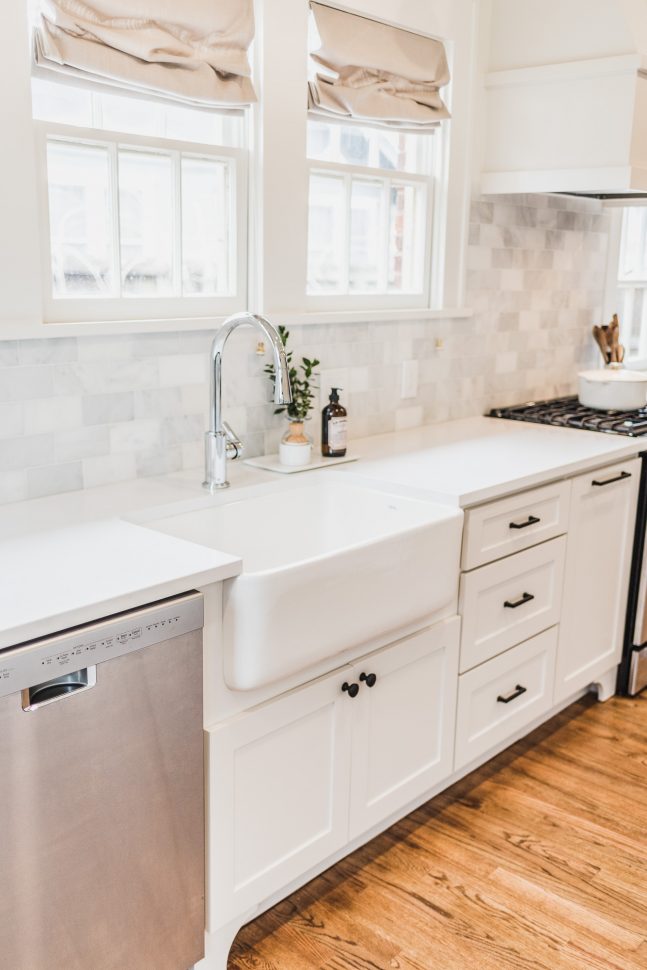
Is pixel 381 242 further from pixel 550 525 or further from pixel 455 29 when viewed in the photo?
pixel 550 525

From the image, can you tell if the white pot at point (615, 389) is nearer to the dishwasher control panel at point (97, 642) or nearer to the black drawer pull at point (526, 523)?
the black drawer pull at point (526, 523)

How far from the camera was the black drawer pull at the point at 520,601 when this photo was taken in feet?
8.64

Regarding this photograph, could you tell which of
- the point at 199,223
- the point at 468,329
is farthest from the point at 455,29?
the point at 199,223

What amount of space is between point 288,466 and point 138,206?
0.77 meters

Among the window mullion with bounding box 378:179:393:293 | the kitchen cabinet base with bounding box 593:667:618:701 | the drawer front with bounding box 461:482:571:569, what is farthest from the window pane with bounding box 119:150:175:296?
the kitchen cabinet base with bounding box 593:667:618:701

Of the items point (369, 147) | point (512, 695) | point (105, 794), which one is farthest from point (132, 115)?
point (512, 695)

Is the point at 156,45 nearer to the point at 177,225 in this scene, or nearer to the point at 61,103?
the point at 61,103

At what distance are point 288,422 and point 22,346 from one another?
80 centimetres

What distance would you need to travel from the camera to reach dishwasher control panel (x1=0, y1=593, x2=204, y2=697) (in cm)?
144

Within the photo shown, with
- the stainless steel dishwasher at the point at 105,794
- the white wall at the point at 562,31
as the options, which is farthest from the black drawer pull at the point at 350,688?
the white wall at the point at 562,31

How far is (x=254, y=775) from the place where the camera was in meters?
1.92

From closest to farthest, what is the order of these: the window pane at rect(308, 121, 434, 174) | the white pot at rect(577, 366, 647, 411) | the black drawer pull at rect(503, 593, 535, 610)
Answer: the black drawer pull at rect(503, 593, 535, 610) → the window pane at rect(308, 121, 434, 174) → the white pot at rect(577, 366, 647, 411)

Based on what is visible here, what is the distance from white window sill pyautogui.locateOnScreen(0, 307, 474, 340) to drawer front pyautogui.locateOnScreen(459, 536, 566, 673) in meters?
0.87

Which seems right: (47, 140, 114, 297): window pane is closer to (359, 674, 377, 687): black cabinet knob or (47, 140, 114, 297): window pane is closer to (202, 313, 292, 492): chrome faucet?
(202, 313, 292, 492): chrome faucet
